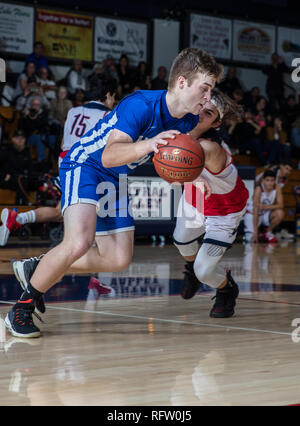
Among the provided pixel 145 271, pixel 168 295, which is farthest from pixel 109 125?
pixel 145 271

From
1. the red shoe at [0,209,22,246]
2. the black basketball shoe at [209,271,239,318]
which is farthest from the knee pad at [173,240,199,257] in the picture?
the red shoe at [0,209,22,246]

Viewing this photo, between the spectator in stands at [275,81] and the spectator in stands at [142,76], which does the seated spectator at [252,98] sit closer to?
the spectator in stands at [275,81]

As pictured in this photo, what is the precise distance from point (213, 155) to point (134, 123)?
45.1 inches

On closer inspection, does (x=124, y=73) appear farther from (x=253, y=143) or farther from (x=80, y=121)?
(x=80, y=121)

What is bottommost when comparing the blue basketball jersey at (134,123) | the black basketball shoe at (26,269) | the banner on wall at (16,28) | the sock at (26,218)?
the sock at (26,218)

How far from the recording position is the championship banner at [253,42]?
1919 cm

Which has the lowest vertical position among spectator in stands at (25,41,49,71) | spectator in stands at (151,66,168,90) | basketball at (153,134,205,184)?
basketball at (153,134,205,184)

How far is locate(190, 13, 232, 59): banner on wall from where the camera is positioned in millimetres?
18297

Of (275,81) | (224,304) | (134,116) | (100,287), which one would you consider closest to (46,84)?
(275,81)

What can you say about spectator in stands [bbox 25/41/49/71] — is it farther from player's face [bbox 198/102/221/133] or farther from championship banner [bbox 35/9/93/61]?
player's face [bbox 198/102/221/133]

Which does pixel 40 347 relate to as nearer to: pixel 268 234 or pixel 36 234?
pixel 36 234

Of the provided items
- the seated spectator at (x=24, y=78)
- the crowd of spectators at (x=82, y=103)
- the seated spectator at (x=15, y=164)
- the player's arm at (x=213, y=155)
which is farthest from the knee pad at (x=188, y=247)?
the seated spectator at (x=24, y=78)

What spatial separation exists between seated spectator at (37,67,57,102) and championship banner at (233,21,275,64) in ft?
20.4

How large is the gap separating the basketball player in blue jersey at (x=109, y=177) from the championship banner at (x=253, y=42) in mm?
15240
